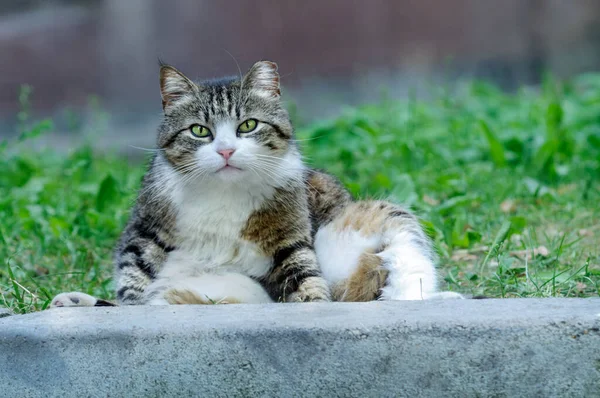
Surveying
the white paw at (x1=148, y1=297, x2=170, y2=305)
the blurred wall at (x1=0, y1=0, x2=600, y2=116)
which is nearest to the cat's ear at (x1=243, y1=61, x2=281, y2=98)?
the white paw at (x1=148, y1=297, x2=170, y2=305)

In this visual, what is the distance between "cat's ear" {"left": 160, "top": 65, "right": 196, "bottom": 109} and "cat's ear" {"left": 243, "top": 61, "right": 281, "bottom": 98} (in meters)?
0.24

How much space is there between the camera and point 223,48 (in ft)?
25.4

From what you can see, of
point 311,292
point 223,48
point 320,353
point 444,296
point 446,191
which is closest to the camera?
point 320,353

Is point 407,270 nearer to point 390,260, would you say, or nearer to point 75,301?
point 390,260

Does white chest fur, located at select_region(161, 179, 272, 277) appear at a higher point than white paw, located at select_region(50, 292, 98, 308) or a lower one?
higher

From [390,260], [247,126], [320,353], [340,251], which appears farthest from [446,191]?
[320,353]

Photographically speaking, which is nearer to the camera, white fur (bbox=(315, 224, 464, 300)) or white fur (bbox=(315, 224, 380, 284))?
white fur (bbox=(315, 224, 464, 300))

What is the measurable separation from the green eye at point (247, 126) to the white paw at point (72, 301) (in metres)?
0.89

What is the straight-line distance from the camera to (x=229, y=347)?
234cm

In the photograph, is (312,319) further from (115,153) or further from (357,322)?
(115,153)

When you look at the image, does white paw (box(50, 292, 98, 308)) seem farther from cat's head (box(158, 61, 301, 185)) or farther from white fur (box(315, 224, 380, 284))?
white fur (box(315, 224, 380, 284))

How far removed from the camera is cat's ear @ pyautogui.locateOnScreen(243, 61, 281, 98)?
11.0 ft

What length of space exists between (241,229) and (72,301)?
70 cm

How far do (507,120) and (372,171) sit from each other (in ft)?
6.19
